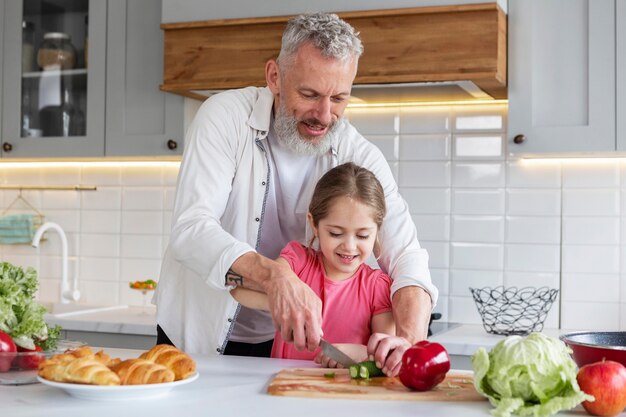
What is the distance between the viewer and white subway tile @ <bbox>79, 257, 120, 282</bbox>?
12.8ft

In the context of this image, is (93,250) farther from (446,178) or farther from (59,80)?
(446,178)

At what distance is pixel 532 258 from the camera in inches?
131

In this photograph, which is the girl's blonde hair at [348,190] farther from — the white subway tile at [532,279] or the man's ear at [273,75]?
the white subway tile at [532,279]

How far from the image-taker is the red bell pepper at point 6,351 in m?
1.58

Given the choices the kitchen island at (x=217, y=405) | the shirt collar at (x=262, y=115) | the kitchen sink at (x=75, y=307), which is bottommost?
the kitchen sink at (x=75, y=307)

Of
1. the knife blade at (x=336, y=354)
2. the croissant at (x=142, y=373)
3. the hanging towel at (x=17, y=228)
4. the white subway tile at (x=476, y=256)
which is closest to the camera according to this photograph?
the croissant at (x=142, y=373)

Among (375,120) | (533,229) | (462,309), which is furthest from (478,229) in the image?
(375,120)

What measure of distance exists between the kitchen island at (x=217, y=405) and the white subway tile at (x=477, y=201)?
6.35 ft

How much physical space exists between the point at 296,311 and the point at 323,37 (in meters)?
0.72

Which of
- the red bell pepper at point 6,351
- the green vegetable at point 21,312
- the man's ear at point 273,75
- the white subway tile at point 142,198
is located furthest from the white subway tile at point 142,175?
the red bell pepper at point 6,351

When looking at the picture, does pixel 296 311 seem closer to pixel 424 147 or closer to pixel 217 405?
pixel 217 405

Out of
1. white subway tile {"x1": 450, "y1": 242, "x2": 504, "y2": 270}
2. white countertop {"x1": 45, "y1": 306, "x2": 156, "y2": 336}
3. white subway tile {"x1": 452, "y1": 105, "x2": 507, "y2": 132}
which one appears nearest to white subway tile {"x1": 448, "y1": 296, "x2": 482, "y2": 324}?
white subway tile {"x1": 450, "y1": 242, "x2": 504, "y2": 270}

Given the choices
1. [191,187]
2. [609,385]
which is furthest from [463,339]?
[609,385]

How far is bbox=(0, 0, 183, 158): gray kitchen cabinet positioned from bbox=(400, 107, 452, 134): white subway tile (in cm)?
88
